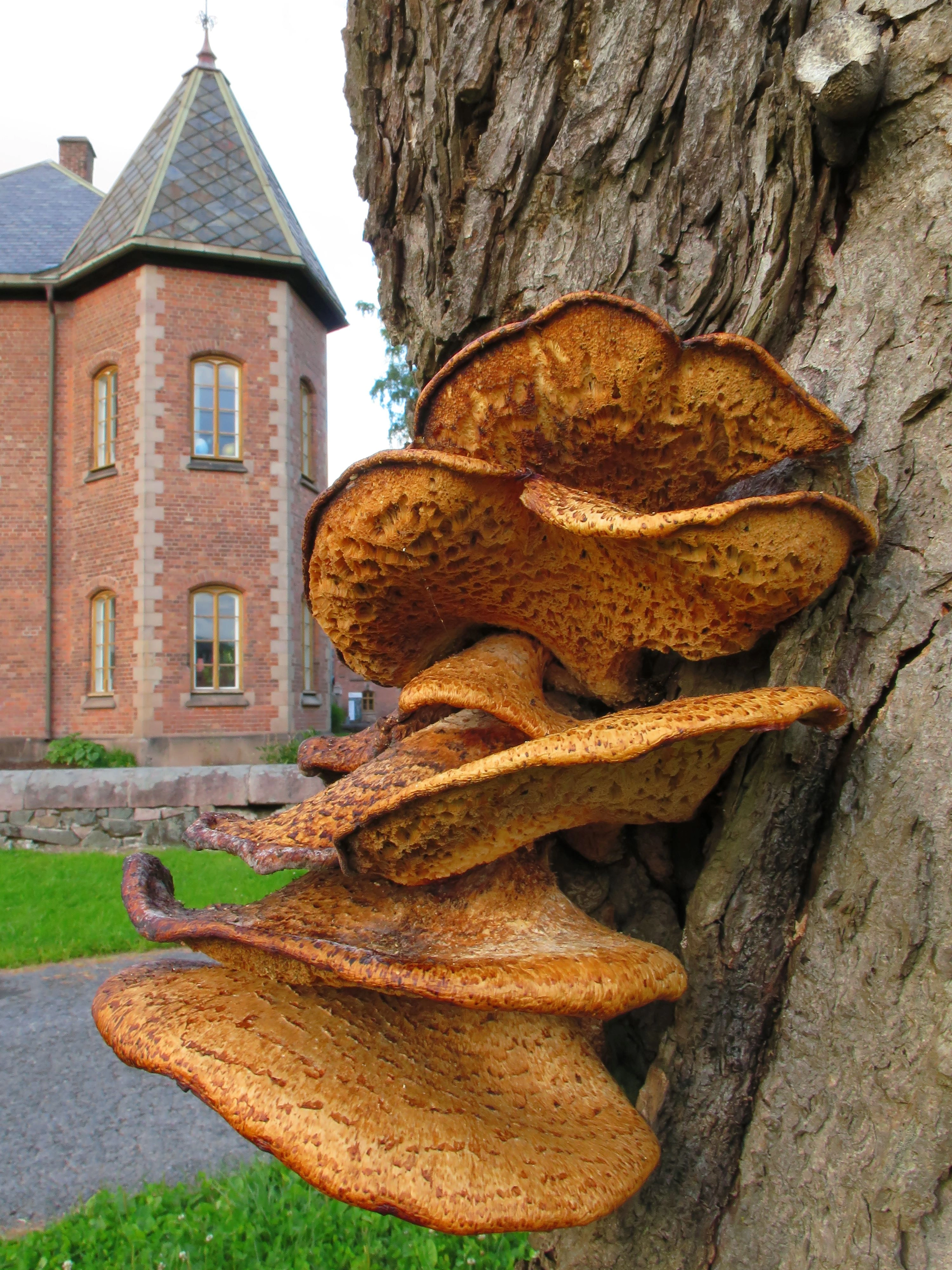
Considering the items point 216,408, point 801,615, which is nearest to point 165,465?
point 216,408

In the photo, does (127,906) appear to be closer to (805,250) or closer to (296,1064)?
(296,1064)

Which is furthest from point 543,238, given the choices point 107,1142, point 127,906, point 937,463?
point 107,1142

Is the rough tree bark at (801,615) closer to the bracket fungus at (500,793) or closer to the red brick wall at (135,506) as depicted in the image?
the bracket fungus at (500,793)

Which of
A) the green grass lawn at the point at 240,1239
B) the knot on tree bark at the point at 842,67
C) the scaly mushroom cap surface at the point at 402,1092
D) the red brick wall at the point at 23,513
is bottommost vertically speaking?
the green grass lawn at the point at 240,1239

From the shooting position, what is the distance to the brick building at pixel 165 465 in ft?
50.9

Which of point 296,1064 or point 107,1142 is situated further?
point 107,1142

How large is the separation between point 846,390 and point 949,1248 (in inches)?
42.2

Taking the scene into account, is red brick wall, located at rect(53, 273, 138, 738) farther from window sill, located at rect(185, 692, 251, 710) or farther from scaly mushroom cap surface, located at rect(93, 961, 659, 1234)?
scaly mushroom cap surface, located at rect(93, 961, 659, 1234)

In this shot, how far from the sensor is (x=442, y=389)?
109cm

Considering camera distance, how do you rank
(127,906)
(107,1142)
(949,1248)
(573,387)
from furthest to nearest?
(107,1142)
(127,906)
(573,387)
(949,1248)

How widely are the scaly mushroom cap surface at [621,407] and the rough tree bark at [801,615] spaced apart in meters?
0.18

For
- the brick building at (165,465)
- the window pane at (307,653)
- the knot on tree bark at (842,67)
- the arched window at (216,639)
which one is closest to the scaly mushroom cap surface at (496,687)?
the knot on tree bark at (842,67)

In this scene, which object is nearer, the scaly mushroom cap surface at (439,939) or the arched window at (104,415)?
the scaly mushroom cap surface at (439,939)

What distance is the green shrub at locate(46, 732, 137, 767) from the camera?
49.6 feet
